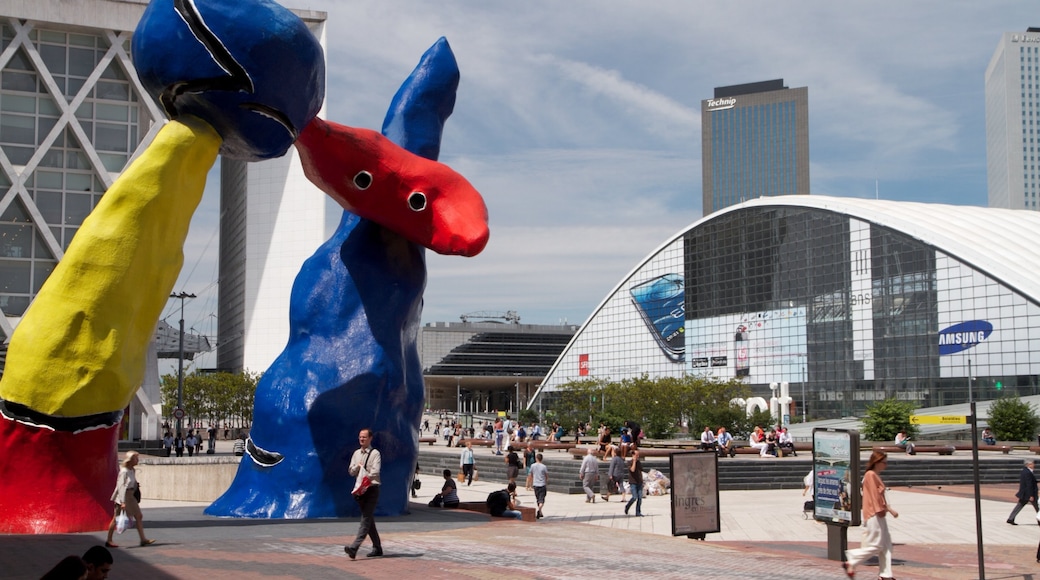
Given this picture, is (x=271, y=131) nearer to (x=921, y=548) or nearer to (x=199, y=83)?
(x=199, y=83)

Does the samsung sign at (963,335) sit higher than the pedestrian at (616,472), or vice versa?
the samsung sign at (963,335)

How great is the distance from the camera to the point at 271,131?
46.5ft

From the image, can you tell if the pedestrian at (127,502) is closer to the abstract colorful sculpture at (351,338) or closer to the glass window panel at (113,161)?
the abstract colorful sculpture at (351,338)

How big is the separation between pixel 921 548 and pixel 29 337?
12.9 m

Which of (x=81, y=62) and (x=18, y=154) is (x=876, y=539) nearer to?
(x=18, y=154)

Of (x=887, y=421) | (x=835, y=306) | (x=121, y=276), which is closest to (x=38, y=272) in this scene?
(x=121, y=276)

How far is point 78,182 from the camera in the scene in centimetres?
4772

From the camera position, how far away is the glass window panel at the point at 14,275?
151 ft

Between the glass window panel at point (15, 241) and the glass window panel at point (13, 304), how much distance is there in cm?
186

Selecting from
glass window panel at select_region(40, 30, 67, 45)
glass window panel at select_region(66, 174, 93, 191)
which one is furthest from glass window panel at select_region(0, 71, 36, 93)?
glass window panel at select_region(66, 174, 93, 191)

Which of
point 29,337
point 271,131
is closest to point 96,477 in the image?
point 29,337

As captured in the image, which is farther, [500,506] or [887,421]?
[887,421]

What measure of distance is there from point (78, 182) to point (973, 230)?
58.4 m

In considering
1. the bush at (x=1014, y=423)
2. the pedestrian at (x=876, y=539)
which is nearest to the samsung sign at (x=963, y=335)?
the bush at (x=1014, y=423)
